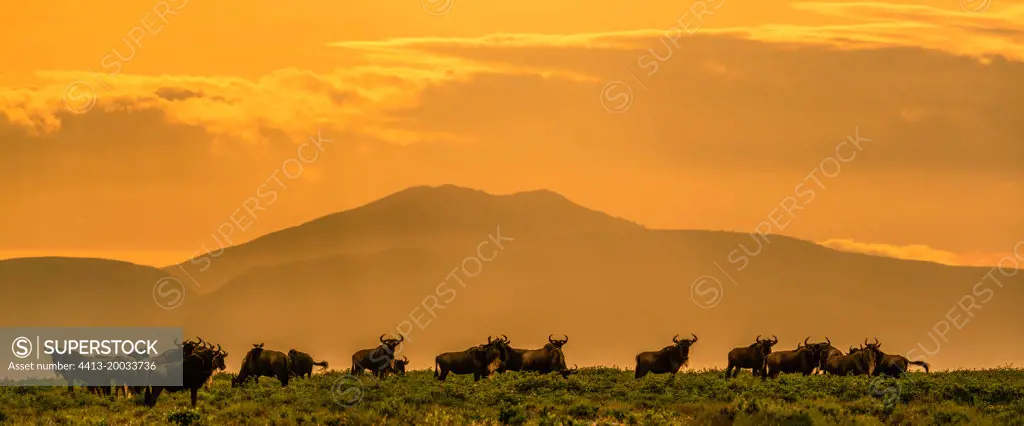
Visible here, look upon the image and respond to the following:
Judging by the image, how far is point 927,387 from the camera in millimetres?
50344

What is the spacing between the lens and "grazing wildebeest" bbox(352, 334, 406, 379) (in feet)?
177

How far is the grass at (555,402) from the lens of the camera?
43.9 metres

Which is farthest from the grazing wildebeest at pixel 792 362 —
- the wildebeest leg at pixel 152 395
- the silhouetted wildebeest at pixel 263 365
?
the wildebeest leg at pixel 152 395

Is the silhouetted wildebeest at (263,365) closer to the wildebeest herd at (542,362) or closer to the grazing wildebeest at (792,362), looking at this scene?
the wildebeest herd at (542,362)

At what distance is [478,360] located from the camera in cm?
5275

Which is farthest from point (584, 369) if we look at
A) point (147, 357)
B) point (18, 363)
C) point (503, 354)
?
point (18, 363)

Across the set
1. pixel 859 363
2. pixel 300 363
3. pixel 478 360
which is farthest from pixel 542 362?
pixel 859 363

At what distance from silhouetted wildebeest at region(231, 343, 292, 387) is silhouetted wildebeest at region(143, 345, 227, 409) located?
3566 millimetres

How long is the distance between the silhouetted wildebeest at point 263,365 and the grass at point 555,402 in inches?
18.4

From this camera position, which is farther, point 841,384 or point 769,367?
point 769,367

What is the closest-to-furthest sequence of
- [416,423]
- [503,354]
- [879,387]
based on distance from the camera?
[416,423], [879,387], [503,354]

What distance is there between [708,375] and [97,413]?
23782 mm

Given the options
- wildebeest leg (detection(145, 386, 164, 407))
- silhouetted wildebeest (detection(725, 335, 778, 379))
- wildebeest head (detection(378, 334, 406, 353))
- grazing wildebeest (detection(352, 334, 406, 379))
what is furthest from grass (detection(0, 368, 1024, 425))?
wildebeest head (detection(378, 334, 406, 353))

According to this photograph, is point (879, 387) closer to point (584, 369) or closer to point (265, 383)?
point (584, 369)
